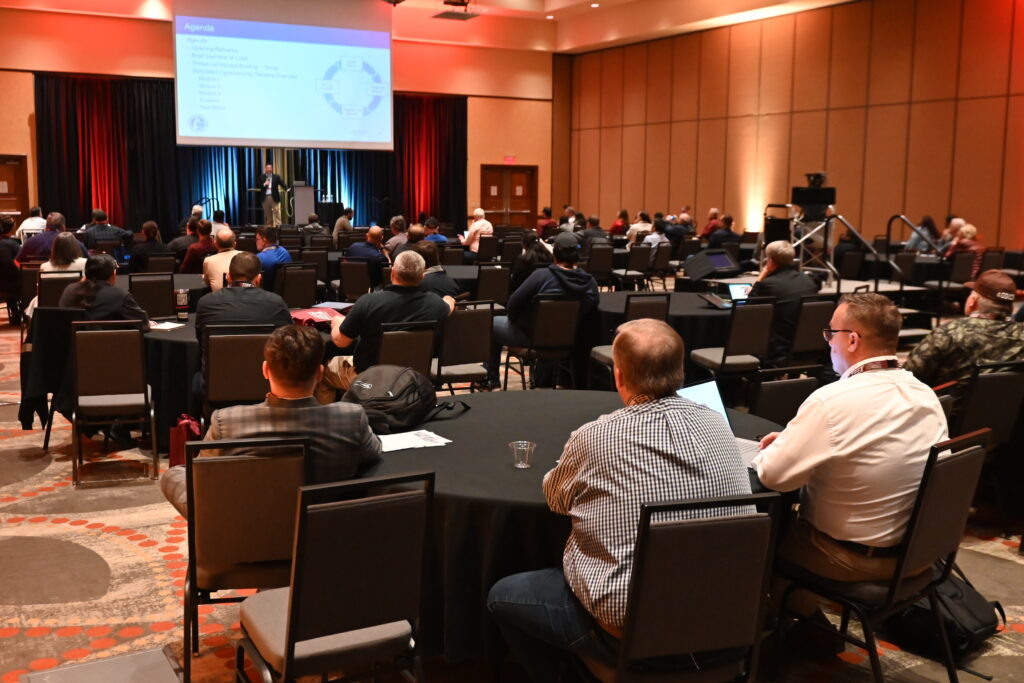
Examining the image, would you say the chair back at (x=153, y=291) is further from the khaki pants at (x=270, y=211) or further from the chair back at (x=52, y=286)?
the khaki pants at (x=270, y=211)

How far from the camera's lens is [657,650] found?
227 centimetres

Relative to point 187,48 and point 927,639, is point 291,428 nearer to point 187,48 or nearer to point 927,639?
point 927,639

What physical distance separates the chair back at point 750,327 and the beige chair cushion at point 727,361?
0.26ft

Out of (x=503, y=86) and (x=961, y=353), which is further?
(x=503, y=86)

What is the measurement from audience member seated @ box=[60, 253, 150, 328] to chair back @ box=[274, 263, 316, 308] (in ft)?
7.83

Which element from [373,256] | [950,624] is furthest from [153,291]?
[950,624]

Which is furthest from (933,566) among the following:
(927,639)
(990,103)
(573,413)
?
(990,103)

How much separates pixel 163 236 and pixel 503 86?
8.04 m

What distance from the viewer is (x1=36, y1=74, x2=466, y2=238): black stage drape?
17.9 metres

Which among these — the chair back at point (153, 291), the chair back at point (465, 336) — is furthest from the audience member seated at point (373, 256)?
the chair back at point (465, 336)

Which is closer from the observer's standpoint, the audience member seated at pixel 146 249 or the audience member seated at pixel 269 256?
the audience member seated at pixel 269 256

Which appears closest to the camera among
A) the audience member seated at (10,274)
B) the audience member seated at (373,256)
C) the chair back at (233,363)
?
the chair back at (233,363)

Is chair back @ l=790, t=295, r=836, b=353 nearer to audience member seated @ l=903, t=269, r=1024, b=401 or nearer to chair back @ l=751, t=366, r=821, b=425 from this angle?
audience member seated @ l=903, t=269, r=1024, b=401

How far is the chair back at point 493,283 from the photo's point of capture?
884 centimetres
